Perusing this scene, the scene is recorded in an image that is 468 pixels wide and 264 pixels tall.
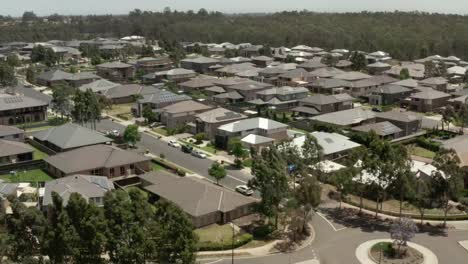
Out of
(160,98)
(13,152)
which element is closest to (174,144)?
(13,152)

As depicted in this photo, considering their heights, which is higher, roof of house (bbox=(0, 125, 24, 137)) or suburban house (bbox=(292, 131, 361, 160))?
roof of house (bbox=(0, 125, 24, 137))

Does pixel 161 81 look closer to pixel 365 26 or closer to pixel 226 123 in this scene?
pixel 226 123

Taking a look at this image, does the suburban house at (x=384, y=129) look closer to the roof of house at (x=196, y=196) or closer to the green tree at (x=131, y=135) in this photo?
the green tree at (x=131, y=135)

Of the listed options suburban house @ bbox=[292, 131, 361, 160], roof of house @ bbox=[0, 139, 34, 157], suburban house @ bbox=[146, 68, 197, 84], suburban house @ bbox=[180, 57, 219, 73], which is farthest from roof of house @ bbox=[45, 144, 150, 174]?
suburban house @ bbox=[180, 57, 219, 73]

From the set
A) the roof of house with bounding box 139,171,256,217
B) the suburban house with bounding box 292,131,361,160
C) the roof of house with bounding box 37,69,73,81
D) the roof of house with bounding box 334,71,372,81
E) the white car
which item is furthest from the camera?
the roof of house with bounding box 37,69,73,81

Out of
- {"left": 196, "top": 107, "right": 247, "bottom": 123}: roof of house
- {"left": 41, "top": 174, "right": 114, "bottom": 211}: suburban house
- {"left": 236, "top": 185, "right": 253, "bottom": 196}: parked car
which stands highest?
{"left": 196, "top": 107, "right": 247, "bottom": 123}: roof of house

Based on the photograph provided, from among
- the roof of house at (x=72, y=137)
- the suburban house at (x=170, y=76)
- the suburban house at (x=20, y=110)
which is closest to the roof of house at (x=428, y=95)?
the suburban house at (x=170, y=76)

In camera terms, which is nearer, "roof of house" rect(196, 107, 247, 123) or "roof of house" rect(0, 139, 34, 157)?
"roof of house" rect(0, 139, 34, 157)

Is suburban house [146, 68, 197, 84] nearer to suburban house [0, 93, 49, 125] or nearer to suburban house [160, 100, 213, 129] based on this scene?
suburban house [160, 100, 213, 129]
